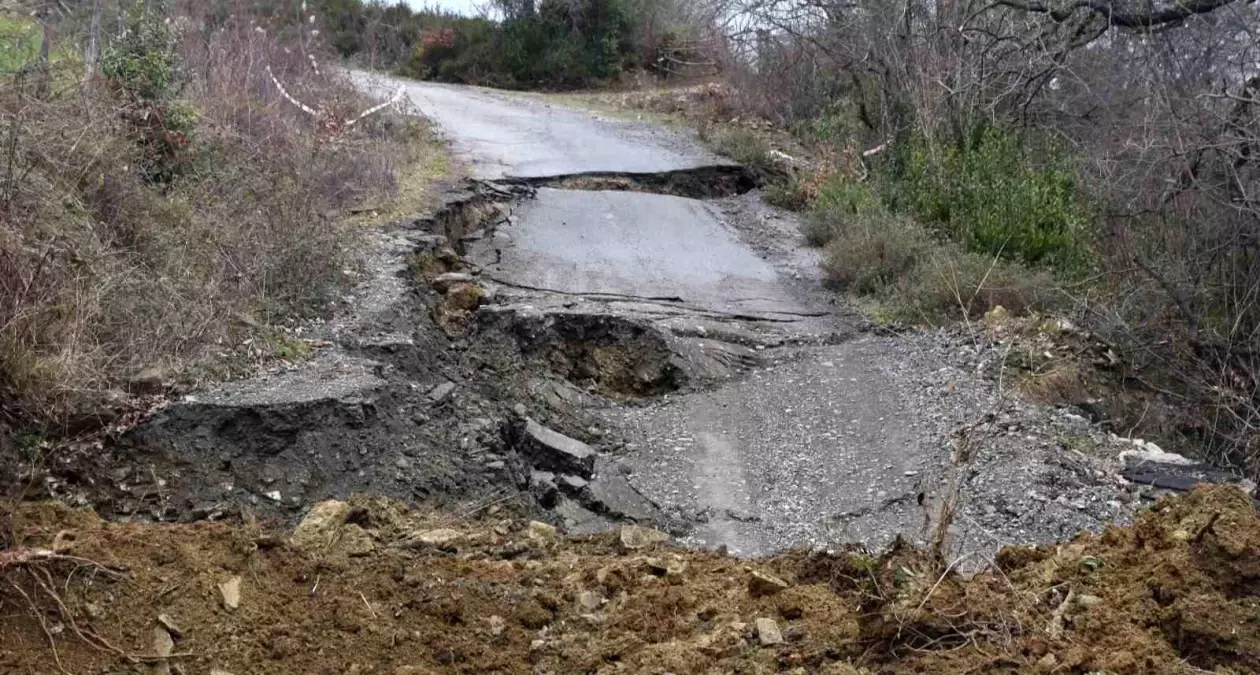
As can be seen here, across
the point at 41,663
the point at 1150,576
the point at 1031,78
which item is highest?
the point at 1031,78

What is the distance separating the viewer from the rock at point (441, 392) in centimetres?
638

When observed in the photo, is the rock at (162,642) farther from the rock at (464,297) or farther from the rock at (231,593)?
the rock at (464,297)

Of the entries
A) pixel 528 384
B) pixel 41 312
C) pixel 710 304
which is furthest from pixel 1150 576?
pixel 710 304

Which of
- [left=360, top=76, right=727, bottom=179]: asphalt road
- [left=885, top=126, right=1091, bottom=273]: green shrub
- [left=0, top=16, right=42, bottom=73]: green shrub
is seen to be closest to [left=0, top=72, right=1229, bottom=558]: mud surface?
[left=885, top=126, right=1091, bottom=273]: green shrub

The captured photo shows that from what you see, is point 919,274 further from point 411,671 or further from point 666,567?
point 411,671

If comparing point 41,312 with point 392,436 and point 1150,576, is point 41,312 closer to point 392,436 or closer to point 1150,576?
point 392,436

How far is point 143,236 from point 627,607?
15.2ft

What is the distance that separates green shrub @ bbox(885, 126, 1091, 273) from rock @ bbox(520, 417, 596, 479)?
4455 millimetres

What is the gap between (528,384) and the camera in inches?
274

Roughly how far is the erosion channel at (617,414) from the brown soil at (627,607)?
0.69 meters

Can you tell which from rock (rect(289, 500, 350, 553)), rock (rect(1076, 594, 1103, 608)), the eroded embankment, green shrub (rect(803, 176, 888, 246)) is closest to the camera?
rock (rect(1076, 594, 1103, 608))

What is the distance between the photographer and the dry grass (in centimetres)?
527

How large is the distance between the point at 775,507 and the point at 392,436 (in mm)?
1965

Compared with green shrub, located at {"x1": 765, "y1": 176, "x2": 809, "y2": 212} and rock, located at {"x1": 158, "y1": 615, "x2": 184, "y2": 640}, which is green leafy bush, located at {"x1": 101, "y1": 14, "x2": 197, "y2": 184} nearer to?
rock, located at {"x1": 158, "y1": 615, "x2": 184, "y2": 640}
